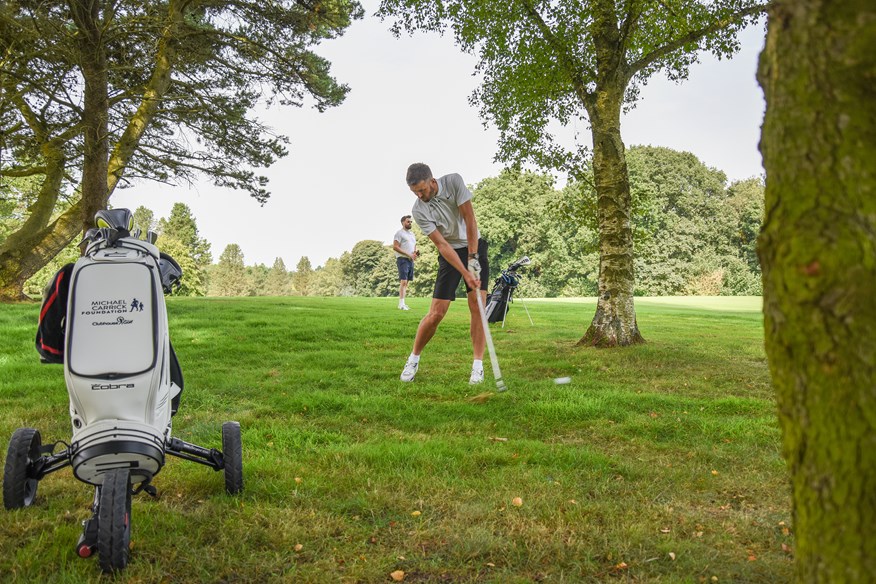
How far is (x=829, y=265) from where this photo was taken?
1400 mm

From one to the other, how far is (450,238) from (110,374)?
4363 mm

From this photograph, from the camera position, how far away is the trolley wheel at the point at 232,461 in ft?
11.2

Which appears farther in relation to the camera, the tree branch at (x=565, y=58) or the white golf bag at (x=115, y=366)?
the tree branch at (x=565, y=58)

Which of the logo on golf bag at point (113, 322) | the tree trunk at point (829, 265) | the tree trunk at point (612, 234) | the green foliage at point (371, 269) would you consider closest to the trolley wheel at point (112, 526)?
the logo on golf bag at point (113, 322)

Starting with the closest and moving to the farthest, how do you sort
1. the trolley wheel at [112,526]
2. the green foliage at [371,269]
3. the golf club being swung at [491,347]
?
the trolley wheel at [112,526], the golf club being swung at [491,347], the green foliage at [371,269]

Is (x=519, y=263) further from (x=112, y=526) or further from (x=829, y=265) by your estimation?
(x=829, y=265)

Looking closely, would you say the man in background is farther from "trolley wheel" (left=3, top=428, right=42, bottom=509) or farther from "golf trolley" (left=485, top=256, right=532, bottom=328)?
"trolley wheel" (left=3, top=428, right=42, bottom=509)

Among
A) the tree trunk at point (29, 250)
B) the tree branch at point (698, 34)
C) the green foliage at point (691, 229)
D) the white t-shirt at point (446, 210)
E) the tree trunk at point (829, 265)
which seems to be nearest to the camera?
the tree trunk at point (829, 265)

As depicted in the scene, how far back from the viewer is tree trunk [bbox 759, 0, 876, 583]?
1.38 m

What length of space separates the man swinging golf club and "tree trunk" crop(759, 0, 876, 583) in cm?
483

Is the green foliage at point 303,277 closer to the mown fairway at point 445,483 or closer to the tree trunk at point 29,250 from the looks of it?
the tree trunk at point 29,250

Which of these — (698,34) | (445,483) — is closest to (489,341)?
(445,483)

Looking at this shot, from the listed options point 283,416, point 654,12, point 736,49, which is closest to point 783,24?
point 283,416

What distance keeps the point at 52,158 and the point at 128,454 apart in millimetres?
13829
